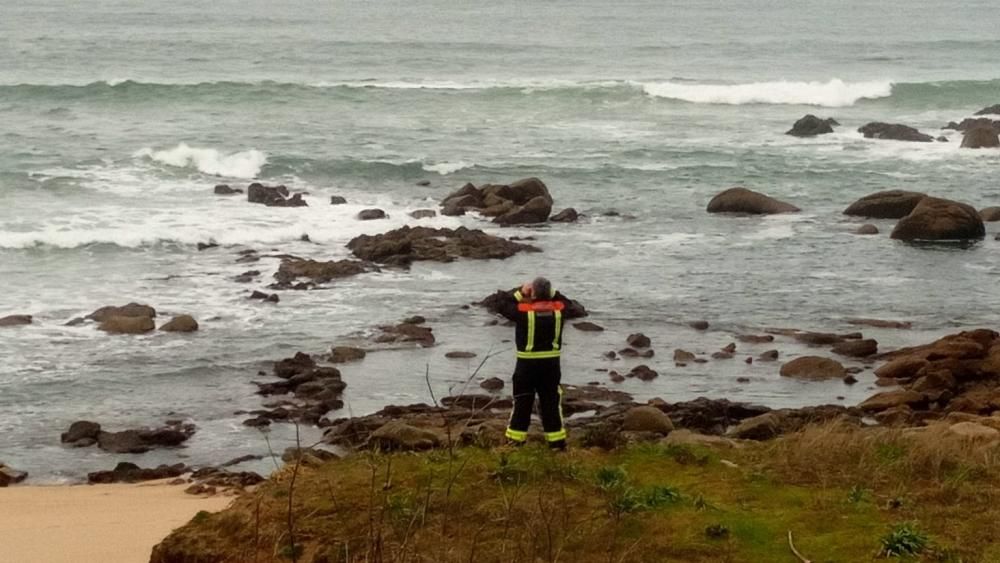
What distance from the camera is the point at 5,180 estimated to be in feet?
125

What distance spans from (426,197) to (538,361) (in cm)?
2572

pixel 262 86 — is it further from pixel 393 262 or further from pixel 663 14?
pixel 663 14

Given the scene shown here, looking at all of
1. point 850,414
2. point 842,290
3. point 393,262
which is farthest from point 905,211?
point 850,414

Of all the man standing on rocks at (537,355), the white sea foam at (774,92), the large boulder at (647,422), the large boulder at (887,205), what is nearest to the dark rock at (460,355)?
the large boulder at (647,422)

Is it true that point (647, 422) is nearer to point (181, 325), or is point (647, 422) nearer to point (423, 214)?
point (181, 325)

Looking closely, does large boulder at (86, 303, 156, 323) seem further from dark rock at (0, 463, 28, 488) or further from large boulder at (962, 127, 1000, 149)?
large boulder at (962, 127, 1000, 149)

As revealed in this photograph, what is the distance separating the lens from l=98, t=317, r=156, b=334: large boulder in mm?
24547

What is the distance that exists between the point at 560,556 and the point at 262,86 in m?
50.7

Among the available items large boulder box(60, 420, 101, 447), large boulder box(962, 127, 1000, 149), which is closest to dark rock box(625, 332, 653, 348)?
large boulder box(60, 420, 101, 447)

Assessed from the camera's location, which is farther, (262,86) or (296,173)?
(262,86)

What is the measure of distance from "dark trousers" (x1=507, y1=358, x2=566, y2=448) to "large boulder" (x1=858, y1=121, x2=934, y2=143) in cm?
3907

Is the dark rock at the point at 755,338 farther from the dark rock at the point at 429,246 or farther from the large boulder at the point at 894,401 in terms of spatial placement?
the dark rock at the point at 429,246

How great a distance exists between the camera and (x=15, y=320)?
24922mm

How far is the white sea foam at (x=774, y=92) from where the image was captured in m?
62.1
